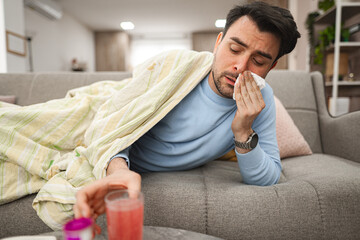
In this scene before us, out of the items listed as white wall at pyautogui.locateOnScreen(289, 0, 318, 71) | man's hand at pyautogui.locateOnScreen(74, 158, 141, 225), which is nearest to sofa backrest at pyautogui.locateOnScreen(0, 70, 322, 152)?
man's hand at pyautogui.locateOnScreen(74, 158, 141, 225)

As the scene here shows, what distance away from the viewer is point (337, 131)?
1.32 metres

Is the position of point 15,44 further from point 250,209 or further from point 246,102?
point 250,209

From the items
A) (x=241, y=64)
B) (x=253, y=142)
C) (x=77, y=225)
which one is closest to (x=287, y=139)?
(x=253, y=142)

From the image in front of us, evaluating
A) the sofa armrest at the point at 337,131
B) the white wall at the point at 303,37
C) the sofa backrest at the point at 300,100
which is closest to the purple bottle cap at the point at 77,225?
the sofa armrest at the point at 337,131

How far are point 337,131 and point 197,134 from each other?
2.83 ft

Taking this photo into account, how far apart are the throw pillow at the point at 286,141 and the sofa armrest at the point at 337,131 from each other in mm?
166

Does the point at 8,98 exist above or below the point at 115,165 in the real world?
above

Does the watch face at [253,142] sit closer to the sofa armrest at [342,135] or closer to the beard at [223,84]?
the beard at [223,84]

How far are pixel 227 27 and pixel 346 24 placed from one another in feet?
10.1

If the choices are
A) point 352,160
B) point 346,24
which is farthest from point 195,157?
point 346,24

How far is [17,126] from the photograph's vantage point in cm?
93

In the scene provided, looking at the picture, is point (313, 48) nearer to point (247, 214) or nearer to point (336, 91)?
point (336, 91)

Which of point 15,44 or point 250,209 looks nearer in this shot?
point 250,209

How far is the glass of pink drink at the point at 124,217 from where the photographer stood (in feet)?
1.38
